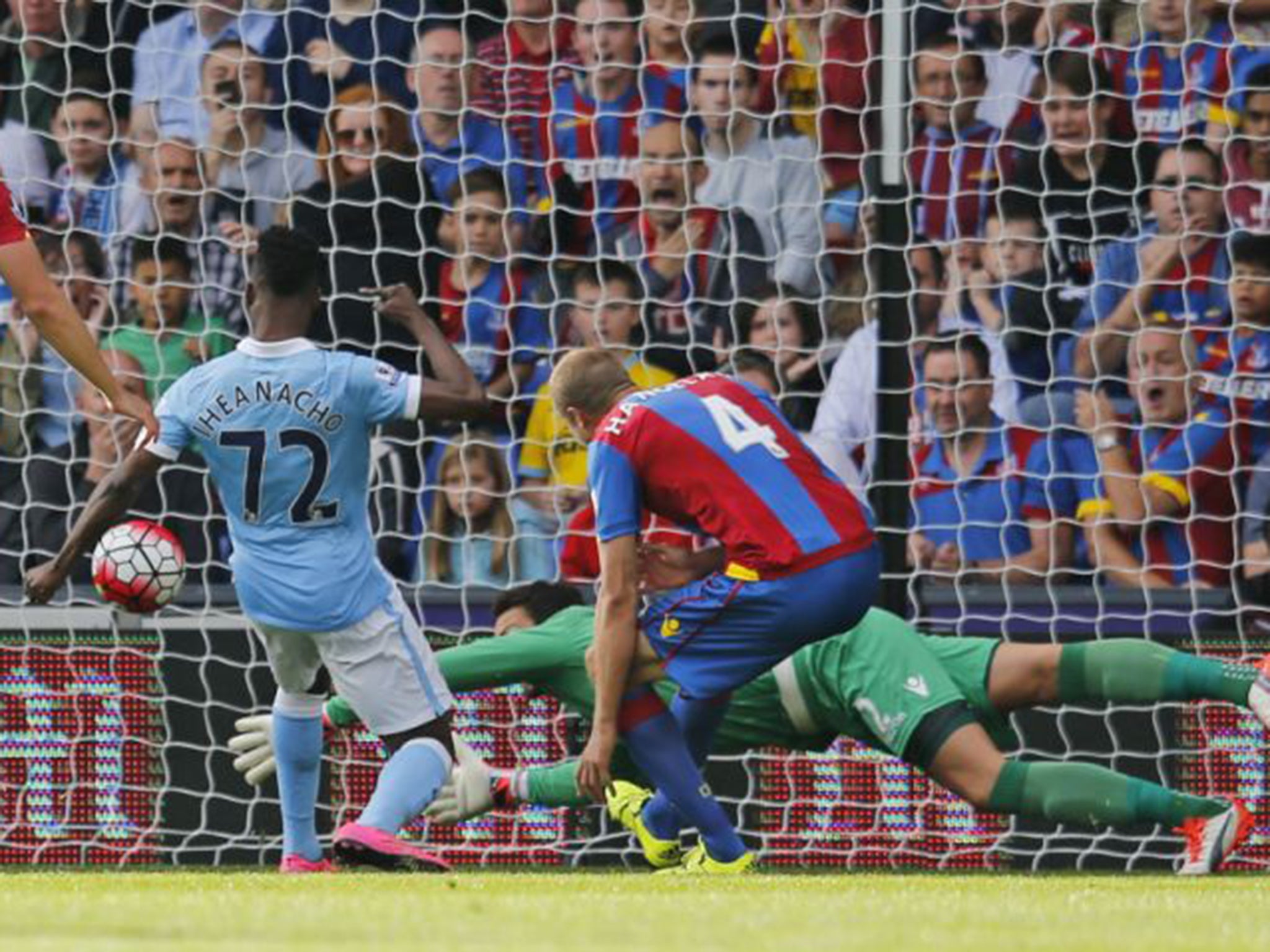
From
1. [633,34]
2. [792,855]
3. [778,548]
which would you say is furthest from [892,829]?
[633,34]

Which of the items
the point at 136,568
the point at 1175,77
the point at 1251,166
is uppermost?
the point at 1175,77

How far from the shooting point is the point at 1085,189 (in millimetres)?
10312

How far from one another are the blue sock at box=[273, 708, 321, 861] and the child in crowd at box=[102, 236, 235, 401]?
2.83 meters

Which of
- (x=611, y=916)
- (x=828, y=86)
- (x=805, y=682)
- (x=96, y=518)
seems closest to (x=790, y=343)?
(x=828, y=86)

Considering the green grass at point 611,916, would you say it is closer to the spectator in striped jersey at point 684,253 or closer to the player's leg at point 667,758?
the player's leg at point 667,758

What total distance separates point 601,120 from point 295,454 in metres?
3.84

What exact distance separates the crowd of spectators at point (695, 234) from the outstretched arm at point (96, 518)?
8.07 feet

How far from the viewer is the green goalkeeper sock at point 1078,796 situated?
7.34m

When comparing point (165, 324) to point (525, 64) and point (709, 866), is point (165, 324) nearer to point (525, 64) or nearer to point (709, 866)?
point (525, 64)

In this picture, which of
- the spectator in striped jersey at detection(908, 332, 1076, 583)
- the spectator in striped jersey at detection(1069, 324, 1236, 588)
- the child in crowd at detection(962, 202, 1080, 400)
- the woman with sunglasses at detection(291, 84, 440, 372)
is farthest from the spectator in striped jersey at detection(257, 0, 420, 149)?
the spectator in striped jersey at detection(1069, 324, 1236, 588)

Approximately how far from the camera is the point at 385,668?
23.7 feet

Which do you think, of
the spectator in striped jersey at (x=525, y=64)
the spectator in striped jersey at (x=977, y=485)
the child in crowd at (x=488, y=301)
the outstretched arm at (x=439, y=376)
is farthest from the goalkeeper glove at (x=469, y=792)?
the spectator in striped jersey at (x=525, y=64)

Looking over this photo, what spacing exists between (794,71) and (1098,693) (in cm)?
377

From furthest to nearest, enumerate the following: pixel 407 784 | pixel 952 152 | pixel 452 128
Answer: pixel 452 128 → pixel 952 152 → pixel 407 784
